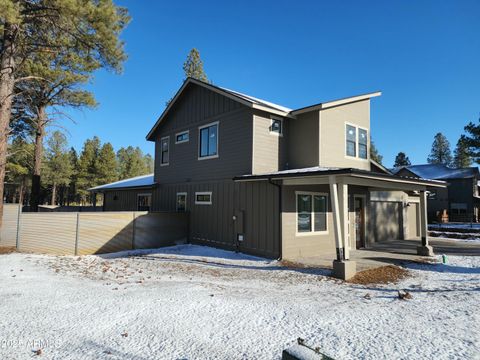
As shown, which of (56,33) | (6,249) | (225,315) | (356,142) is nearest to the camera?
(225,315)

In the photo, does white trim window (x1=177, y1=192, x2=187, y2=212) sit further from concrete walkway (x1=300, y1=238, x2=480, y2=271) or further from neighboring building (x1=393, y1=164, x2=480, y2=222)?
neighboring building (x1=393, y1=164, x2=480, y2=222)

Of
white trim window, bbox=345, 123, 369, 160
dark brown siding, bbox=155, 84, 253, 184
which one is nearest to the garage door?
white trim window, bbox=345, 123, 369, 160

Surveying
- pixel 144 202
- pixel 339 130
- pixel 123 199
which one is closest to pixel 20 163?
pixel 123 199

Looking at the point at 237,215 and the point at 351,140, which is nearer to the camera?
the point at 237,215

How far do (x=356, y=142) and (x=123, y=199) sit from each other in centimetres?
1475

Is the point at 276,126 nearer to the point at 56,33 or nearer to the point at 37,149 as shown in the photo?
the point at 56,33

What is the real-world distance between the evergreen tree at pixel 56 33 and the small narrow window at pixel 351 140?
385 inches

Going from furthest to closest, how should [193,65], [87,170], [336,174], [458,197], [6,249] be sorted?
[87,170]
[458,197]
[193,65]
[6,249]
[336,174]

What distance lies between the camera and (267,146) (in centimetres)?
1146

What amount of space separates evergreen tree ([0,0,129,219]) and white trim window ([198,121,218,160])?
442cm

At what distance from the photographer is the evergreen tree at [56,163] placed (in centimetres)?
4228

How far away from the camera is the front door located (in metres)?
13.3

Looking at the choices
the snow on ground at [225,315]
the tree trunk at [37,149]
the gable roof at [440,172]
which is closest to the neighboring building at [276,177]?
the snow on ground at [225,315]

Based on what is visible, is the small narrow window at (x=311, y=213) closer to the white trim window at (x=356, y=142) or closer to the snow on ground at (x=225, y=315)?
the white trim window at (x=356, y=142)
